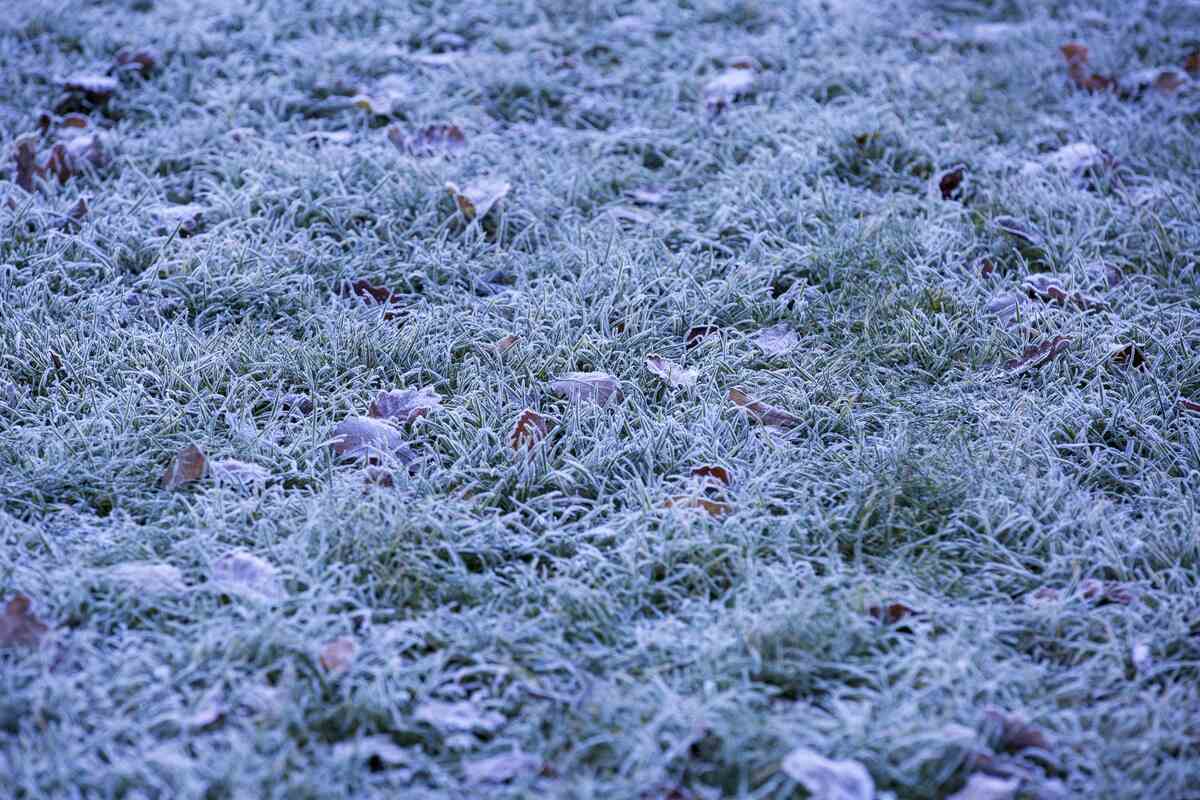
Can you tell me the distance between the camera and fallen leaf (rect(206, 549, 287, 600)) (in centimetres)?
200

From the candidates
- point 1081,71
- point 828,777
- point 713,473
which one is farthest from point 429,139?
point 828,777

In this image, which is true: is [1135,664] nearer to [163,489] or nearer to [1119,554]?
[1119,554]

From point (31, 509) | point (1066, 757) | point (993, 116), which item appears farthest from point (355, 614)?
point (993, 116)

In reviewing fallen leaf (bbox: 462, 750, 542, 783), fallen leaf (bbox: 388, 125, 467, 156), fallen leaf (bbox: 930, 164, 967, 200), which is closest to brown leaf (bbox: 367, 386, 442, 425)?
fallen leaf (bbox: 462, 750, 542, 783)

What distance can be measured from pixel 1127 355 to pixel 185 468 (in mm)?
2183

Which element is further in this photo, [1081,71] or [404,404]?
[1081,71]

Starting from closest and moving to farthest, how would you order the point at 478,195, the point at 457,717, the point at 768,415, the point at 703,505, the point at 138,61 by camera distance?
the point at 457,717 < the point at 703,505 < the point at 768,415 < the point at 478,195 < the point at 138,61

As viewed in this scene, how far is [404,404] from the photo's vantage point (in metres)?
2.54

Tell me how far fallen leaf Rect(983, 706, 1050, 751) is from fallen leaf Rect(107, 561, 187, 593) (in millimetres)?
1390

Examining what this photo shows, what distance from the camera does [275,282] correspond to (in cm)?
296

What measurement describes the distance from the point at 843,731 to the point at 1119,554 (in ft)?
2.43

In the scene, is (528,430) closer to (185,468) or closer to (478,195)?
(185,468)

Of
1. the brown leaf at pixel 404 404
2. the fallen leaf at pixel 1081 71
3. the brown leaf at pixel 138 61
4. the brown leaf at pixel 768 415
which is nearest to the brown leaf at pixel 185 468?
the brown leaf at pixel 404 404

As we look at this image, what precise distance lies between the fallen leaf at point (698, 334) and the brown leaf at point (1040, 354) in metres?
0.71
